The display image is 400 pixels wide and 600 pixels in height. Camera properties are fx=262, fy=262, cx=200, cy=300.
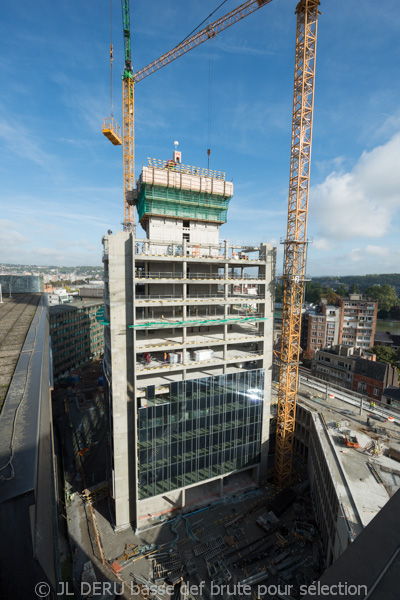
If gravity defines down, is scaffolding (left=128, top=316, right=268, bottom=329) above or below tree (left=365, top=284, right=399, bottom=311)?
above

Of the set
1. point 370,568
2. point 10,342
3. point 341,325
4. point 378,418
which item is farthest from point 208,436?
point 341,325

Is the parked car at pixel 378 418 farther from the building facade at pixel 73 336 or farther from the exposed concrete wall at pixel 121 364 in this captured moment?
the building facade at pixel 73 336

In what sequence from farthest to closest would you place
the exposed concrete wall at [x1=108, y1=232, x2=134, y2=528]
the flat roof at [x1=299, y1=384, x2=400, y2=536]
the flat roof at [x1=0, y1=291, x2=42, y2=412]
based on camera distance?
the exposed concrete wall at [x1=108, y1=232, x2=134, y2=528] → the flat roof at [x1=299, y1=384, x2=400, y2=536] → the flat roof at [x1=0, y1=291, x2=42, y2=412]

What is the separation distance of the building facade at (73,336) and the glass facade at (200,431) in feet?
182

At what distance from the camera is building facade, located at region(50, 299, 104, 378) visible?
75438mm

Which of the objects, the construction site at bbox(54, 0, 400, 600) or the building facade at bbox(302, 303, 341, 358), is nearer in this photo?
the construction site at bbox(54, 0, 400, 600)

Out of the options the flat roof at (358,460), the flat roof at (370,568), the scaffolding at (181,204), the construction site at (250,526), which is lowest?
the construction site at (250,526)

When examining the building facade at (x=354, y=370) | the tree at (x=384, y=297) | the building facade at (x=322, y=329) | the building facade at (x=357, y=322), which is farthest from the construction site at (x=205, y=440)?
the tree at (x=384, y=297)

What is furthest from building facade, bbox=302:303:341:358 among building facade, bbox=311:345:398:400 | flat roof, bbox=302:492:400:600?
flat roof, bbox=302:492:400:600

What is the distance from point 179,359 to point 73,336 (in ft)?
209

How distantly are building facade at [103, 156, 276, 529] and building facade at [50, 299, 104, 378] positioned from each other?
163ft

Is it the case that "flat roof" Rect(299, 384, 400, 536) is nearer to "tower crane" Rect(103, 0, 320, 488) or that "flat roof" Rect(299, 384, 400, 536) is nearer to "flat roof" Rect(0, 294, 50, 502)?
"tower crane" Rect(103, 0, 320, 488)

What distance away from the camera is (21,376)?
14.2m

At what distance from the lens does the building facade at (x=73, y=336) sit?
2970 inches
